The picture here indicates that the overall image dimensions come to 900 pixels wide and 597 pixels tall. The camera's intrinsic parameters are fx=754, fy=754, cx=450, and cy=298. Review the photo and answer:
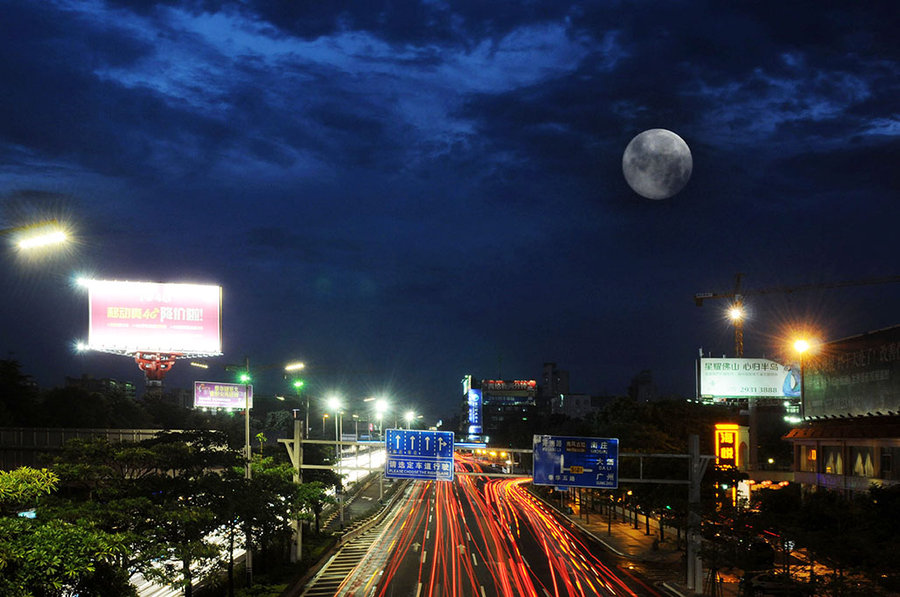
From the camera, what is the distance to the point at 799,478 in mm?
53938

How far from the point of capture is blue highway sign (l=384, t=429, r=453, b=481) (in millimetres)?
39688

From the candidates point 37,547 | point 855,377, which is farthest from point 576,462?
point 37,547

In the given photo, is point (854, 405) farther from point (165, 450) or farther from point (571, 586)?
point (165, 450)

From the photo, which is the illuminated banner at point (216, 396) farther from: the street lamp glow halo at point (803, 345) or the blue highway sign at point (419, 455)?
the street lamp glow halo at point (803, 345)

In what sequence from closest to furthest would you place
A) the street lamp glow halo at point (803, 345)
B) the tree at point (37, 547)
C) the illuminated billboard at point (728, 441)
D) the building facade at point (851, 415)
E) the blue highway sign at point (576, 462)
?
the tree at point (37, 547) → the blue highway sign at point (576, 462) → the building facade at point (851, 415) → the street lamp glow halo at point (803, 345) → the illuminated billboard at point (728, 441)

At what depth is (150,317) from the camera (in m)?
40.8

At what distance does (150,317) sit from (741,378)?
63.5 m

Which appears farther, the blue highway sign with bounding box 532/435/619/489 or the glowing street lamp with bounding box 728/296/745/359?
the glowing street lamp with bounding box 728/296/745/359

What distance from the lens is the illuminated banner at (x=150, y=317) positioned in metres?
A: 40.4

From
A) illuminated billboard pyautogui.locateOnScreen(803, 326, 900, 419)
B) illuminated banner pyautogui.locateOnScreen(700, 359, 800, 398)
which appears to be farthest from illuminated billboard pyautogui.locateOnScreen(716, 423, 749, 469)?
illuminated billboard pyautogui.locateOnScreen(803, 326, 900, 419)

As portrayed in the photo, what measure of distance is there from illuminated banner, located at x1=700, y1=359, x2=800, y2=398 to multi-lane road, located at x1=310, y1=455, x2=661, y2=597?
2473cm

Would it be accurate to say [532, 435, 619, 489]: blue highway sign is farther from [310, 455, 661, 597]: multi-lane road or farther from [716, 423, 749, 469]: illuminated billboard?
[716, 423, 749, 469]: illuminated billboard

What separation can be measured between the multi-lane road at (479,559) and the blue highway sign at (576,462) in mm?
4972

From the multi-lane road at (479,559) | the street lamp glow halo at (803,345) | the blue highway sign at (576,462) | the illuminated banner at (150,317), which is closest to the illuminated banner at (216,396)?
the multi-lane road at (479,559)
